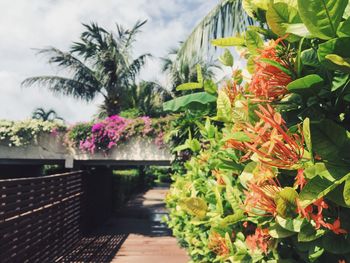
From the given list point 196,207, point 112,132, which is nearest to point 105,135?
point 112,132

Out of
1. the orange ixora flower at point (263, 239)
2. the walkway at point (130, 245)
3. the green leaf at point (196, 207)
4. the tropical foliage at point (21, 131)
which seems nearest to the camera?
the orange ixora flower at point (263, 239)

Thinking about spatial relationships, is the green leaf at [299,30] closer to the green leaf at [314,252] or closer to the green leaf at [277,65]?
the green leaf at [277,65]

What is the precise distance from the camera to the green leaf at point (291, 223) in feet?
3.39

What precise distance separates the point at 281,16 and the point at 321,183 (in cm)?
51

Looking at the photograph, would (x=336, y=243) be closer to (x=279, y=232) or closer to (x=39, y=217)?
(x=279, y=232)

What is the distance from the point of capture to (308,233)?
1.03m

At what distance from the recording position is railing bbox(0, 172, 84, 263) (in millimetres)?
4637

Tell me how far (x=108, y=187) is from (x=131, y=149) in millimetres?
5228

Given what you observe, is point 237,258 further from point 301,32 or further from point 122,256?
point 122,256

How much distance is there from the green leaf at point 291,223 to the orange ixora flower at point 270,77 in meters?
0.38

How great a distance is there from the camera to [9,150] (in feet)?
30.9

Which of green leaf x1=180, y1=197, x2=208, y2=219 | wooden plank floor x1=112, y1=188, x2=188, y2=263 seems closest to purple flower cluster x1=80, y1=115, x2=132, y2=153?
wooden plank floor x1=112, y1=188, x2=188, y2=263

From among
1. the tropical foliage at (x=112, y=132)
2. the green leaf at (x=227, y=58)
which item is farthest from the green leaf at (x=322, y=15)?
the tropical foliage at (x=112, y=132)

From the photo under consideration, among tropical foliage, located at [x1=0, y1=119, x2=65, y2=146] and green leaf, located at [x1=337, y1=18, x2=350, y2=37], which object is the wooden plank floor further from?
green leaf, located at [x1=337, y1=18, x2=350, y2=37]
